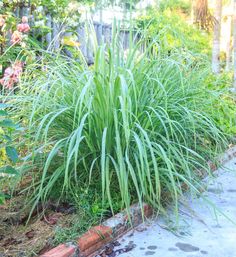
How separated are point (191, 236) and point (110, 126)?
0.85 meters

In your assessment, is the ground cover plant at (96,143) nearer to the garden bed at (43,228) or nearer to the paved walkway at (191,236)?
the garden bed at (43,228)

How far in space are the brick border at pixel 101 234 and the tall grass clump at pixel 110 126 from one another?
98 mm

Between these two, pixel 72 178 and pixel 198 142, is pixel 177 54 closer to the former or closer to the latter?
pixel 198 142

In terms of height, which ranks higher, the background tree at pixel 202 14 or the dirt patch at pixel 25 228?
the background tree at pixel 202 14

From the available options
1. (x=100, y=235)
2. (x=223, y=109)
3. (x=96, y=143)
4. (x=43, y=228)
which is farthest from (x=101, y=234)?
(x=223, y=109)

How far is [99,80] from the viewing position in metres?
2.34

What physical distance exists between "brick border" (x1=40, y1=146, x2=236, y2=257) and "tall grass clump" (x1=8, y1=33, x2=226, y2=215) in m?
0.10

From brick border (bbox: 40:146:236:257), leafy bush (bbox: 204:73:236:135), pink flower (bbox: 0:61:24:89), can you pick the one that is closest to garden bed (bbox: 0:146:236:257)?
brick border (bbox: 40:146:236:257)

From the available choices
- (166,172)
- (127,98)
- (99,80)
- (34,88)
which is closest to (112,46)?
(99,80)

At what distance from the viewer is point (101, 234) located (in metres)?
2.05

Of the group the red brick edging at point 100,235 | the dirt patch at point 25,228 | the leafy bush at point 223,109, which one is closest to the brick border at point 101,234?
the red brick edging at point 100,235

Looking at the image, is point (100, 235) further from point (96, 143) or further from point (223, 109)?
point (223, 109)

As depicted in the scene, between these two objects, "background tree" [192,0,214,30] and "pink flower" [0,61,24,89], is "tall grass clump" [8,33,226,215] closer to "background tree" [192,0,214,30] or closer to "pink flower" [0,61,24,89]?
"pink flower" [0,61,24,89]

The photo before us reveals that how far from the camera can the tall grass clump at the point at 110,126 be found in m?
2.20
